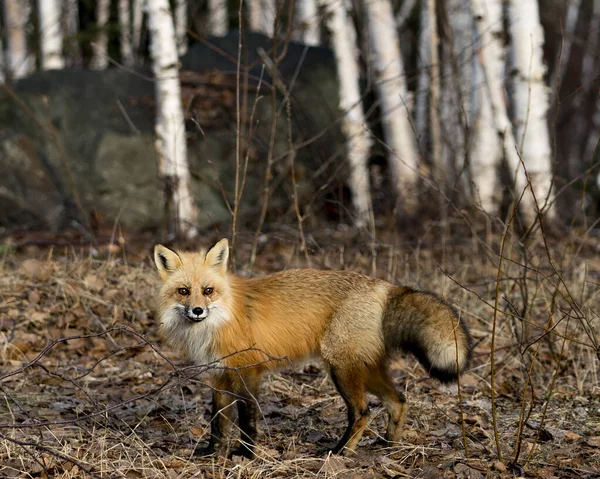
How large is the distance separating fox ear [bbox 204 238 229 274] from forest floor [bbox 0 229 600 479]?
2.12ft

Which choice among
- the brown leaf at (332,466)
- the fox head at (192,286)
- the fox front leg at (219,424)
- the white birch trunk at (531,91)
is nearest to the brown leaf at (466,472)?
the brown leaf at (332,466)

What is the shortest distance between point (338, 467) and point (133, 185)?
8.72 m

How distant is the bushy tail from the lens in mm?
4238

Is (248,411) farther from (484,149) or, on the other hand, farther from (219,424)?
(484,149)

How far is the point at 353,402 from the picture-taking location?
4.60 meters

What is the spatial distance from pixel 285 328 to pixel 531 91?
638cm

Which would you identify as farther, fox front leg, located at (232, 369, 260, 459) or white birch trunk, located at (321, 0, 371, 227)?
white birch trunk, located at (321, 0, 371, 227)

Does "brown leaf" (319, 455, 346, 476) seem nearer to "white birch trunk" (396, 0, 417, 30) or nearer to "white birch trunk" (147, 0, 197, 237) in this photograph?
"white birch trunk" (147, 0, 197, 237)

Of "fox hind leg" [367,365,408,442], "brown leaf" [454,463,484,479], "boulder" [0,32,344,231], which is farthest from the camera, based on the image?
"boulder" [0,32,344,231]

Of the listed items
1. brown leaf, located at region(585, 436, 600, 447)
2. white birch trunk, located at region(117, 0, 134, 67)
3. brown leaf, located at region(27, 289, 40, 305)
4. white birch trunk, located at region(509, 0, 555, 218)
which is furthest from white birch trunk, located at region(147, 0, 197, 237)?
white birch trunk, located at region(117, 0, 134, 67)

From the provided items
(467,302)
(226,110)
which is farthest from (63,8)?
(467,302)

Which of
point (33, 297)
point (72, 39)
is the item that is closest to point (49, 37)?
point (72, 39)

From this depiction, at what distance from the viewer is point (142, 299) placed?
712 centimetres

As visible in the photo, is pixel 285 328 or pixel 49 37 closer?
pixel 285 328
